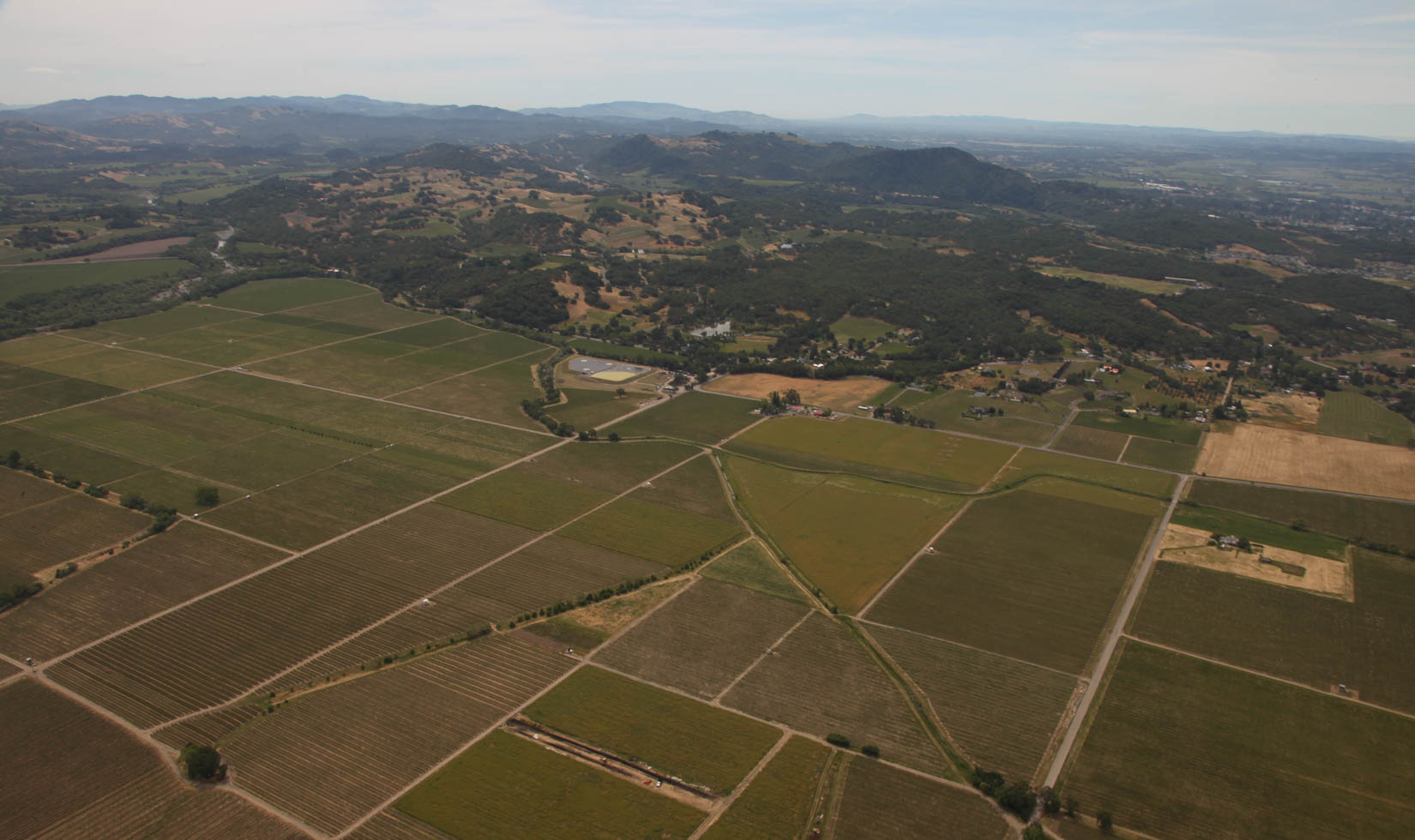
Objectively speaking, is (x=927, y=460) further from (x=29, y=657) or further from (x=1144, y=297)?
(x=1144, y=297)

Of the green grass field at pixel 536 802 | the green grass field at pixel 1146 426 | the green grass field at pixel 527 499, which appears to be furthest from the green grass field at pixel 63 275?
the green grass field at pixel 1146 426

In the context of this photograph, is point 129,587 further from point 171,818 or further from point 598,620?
point 598,620

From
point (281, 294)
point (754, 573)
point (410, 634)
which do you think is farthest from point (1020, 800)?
point (281, 294)

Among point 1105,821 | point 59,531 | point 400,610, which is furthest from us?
point 59,531

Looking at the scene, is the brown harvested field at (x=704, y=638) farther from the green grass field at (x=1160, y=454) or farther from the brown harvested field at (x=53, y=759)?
the green grass field at (x=1160, y=454)

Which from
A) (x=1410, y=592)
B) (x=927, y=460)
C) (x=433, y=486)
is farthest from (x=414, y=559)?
(x=1410, y=592)
